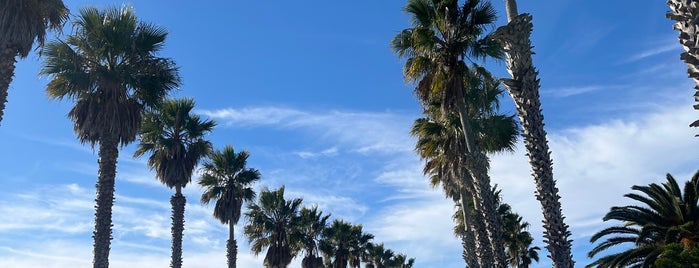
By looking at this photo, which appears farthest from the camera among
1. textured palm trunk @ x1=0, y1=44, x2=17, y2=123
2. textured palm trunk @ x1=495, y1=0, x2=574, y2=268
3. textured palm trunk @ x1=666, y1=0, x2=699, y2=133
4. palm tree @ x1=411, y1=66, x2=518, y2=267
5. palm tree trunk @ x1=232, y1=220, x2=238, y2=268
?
palm tree trunk @ x1=232, y1=220, x2=238, y2=268

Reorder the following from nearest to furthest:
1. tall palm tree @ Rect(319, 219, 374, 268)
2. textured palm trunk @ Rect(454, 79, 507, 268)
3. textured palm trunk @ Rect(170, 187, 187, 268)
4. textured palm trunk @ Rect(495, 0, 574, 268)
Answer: textured palm trunk @ Rect(495, 0, 574, 268), textured palm trunk @ Rect(454, 79, 507, 268), textured palm trunk @ Rect(170, 187, 187, 268), tall palm tree @ Rect(319, 219, 374, 268)

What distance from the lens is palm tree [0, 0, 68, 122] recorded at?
15578 mm

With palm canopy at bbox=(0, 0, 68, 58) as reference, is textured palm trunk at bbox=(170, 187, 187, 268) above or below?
below

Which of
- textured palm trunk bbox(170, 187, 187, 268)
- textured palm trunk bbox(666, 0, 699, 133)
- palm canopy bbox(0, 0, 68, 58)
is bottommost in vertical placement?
textured palm trunk bbox(666, 0, 699, 133)

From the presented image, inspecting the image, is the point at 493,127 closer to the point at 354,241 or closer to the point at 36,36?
the point at 36,36

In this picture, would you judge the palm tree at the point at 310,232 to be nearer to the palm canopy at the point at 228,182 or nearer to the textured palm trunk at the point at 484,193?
the palm canopy at the point at 228,182

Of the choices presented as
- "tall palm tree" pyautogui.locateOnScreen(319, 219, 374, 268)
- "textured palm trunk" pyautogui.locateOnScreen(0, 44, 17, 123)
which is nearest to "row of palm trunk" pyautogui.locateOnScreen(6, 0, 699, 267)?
"textured palm trunk" pyautogui.locateOnScreen(0, 44, 17, 123)

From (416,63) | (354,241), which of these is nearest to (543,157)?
(416,63)

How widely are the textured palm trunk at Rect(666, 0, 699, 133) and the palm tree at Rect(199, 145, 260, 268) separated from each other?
3364 cm

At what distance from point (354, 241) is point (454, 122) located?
34.3m

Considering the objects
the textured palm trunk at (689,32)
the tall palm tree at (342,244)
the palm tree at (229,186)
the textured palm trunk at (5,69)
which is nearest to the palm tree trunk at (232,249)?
the palm tree at (229,186)

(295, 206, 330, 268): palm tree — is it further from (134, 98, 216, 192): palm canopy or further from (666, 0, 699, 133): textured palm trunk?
(666, 0, 699, 133): textured palm trunk

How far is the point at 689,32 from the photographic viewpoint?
775cm

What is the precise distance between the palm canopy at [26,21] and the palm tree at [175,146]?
13545 mm
